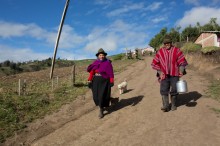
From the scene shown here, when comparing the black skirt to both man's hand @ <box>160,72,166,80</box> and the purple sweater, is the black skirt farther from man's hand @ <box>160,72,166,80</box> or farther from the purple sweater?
man's hand @ <box>160,72,166,80</box>

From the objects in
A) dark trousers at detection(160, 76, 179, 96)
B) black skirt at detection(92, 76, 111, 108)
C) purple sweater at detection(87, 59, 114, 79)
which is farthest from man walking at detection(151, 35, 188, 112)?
black skirt at detection(92, 76, 111, 108)

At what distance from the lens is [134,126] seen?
7531mm

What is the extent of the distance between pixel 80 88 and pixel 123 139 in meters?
8.25

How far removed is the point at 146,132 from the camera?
6.95m

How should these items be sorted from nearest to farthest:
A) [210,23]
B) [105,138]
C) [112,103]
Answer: [105,138]
[112,103]
[210,23]

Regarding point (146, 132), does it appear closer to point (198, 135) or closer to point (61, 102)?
point (198, 135)

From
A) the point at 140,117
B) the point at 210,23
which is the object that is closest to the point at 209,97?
the point at 140,117

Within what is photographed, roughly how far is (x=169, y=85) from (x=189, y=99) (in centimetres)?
159

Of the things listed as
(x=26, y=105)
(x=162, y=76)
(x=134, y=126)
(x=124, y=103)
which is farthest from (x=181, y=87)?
(x=26, y=105)

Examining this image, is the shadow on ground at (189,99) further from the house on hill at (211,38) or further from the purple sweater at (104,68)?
the house on hill at (211,38)

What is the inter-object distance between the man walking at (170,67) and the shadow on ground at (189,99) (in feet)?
2.73

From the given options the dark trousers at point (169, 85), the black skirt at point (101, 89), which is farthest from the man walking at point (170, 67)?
the black skirt at point (101, 89)

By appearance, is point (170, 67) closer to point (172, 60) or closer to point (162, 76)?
point (172, 60)

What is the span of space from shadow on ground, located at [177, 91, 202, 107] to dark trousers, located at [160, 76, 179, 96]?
2.76 ft
